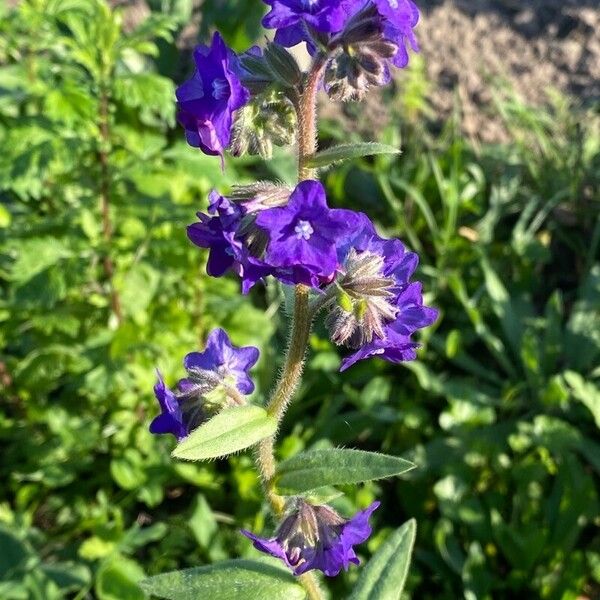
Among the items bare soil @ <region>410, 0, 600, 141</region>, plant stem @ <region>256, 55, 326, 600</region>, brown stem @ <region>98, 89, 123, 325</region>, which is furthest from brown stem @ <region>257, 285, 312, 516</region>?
bare soil @ <region>410, 0, 600, 141</region>

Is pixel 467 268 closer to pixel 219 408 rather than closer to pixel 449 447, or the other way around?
pixel 449 447

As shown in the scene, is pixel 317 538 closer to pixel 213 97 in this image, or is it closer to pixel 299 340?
pixel 299 340

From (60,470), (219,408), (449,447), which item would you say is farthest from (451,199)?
(219,408)

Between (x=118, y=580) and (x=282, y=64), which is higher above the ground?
(x=282, y=64)

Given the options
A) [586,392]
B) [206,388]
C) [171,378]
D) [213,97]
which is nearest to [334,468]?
[206,388]

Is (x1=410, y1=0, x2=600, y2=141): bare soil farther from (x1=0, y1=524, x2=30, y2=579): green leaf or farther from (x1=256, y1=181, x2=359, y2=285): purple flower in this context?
(x1=256, y1=181, x2=359, y2=285): purple flower

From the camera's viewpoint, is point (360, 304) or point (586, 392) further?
point (586, 392)
